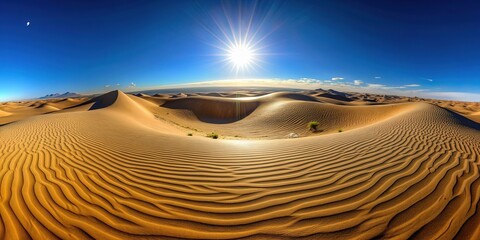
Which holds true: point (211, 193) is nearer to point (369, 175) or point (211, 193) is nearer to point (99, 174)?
point (99, 174)

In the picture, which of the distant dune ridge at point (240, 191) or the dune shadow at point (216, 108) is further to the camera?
the dune shadow at point (216, 108)

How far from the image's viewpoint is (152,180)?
386 centimetres

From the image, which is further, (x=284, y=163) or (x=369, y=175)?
(x=284, y=163)

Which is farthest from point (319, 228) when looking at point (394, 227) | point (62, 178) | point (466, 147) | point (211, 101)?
point (211, 101)

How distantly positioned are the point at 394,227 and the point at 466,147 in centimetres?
572

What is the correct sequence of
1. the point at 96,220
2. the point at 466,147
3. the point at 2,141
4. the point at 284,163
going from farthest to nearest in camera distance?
→ 1. the point at 2,141
2. the point at 466,147
3. the point at 284,163
4. the point at 96,220

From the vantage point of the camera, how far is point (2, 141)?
22.3 feet

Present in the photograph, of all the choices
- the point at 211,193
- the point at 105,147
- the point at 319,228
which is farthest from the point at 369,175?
the point at 105,147

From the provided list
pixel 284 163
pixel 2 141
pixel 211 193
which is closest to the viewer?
pixel 211 193

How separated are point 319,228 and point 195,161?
311 centimetres

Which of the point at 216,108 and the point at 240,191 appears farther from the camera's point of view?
the point at 216,108

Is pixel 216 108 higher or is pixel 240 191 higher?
pixel 240 191

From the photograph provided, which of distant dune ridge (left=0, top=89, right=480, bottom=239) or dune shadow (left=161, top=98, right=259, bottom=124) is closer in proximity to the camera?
distant dune ridge (left=0, top=89, right=480, bottom=239)

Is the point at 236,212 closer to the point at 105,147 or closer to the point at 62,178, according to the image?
the point at 62,178
